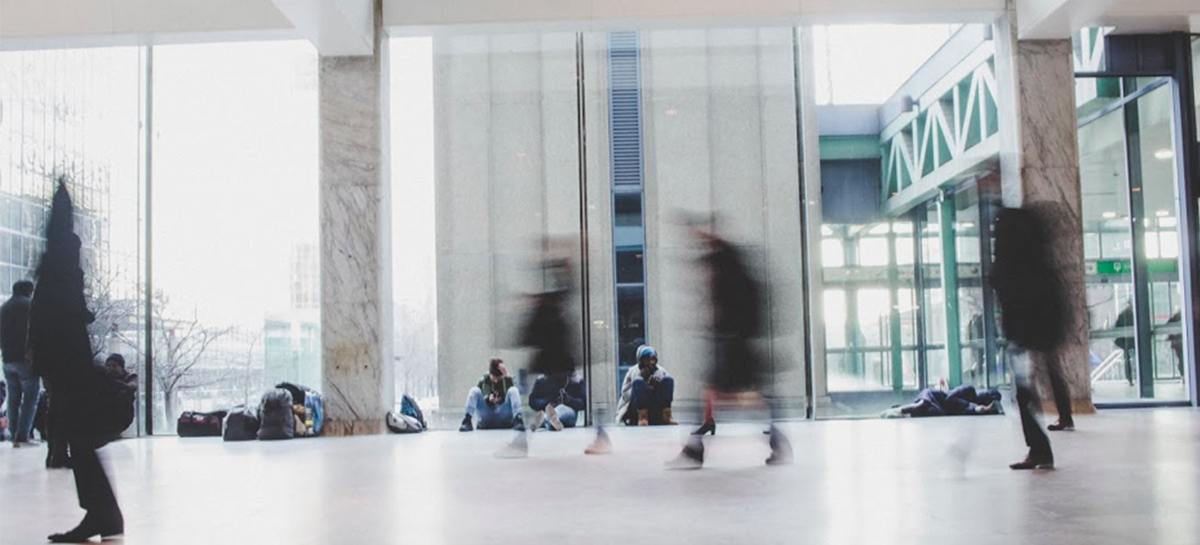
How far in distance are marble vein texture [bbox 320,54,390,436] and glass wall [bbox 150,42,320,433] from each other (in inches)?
19.4

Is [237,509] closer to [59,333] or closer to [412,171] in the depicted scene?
[59,333]

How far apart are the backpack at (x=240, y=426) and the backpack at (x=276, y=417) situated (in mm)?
149

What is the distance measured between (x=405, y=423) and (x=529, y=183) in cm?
320

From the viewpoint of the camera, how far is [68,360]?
186 inches

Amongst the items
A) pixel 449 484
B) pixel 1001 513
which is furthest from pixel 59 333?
pixel 1001 513

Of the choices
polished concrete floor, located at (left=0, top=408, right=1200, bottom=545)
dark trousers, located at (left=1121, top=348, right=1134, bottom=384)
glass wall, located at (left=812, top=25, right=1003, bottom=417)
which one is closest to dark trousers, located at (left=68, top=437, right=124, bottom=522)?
polished concrete floor, located at (left=0, top=408, right=1200, bottom=545)

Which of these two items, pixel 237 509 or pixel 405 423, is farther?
pixel 405 423

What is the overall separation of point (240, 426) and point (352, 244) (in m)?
2.35

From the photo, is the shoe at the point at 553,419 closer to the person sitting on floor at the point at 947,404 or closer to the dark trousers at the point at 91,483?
the person sitting on floor at the point at 947,404

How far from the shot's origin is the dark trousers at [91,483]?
4.74m

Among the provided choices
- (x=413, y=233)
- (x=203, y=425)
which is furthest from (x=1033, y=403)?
(x=203, y=425)

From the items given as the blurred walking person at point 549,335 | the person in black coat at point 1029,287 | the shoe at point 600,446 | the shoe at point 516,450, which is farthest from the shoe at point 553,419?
the person in black coat at point 1029,287

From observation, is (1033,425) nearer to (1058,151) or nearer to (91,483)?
(91,483)

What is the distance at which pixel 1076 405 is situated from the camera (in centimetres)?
1231
